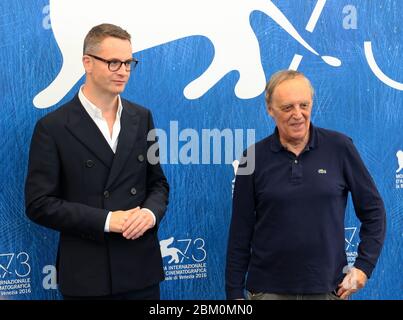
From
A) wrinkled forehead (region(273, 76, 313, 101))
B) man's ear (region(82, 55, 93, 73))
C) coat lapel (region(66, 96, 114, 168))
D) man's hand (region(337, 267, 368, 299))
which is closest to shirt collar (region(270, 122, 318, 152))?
wrinkled forehead (region(273, 76, 313, 101))

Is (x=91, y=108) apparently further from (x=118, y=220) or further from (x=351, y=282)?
(x=351, y=282)

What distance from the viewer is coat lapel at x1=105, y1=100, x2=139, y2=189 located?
196 centimetres

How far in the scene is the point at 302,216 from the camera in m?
1.82

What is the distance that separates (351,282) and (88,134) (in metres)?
1.00

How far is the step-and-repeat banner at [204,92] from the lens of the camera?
2.34m

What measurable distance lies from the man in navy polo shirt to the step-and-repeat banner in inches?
25.0

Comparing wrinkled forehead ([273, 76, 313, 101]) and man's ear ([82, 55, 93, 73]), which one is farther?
man's ear ([82, 55, 93, 73])

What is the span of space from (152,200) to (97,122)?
334 mm

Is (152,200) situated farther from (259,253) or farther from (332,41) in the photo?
(332,41)

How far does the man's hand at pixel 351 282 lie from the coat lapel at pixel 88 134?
0.88m

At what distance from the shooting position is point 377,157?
2736 millimetres

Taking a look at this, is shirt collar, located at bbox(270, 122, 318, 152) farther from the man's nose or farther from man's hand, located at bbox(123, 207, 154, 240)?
man's hand, located at bbox(123, 207, 154, 240)

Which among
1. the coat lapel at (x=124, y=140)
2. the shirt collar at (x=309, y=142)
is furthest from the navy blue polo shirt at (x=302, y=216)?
the coat lapel at (x=124, y=140)
